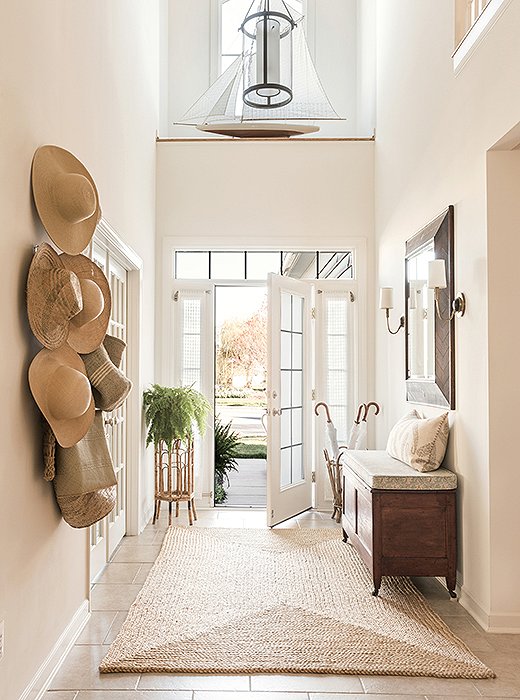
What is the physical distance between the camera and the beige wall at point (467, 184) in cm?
334

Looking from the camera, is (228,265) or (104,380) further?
(228,265)

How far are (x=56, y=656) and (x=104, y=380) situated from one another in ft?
3.86

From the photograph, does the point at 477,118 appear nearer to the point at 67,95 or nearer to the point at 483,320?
the point at 483,320

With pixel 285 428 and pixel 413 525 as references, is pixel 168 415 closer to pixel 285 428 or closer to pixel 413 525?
pixel 285 428

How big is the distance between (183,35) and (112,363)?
5053 mm

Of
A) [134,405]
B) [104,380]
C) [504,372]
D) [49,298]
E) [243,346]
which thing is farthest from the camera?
[243,346]

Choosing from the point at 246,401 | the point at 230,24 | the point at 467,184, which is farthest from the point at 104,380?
the point at 246,401

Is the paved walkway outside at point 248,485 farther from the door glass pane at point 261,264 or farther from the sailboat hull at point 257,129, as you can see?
the sailboat hull at point 257,129

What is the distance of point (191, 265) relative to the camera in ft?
21.8

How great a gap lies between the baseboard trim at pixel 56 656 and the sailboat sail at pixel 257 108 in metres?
3.74

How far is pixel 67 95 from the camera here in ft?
10.7

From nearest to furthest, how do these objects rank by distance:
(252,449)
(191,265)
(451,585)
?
1. (451,585)
2. (191,265)
3. (252,449)

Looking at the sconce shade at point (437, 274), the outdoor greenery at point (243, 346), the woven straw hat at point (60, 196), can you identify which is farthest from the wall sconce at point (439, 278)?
the outdoor greenery at point (243, 346)

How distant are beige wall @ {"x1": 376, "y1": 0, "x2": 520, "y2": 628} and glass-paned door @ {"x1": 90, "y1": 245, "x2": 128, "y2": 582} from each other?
209 cm
